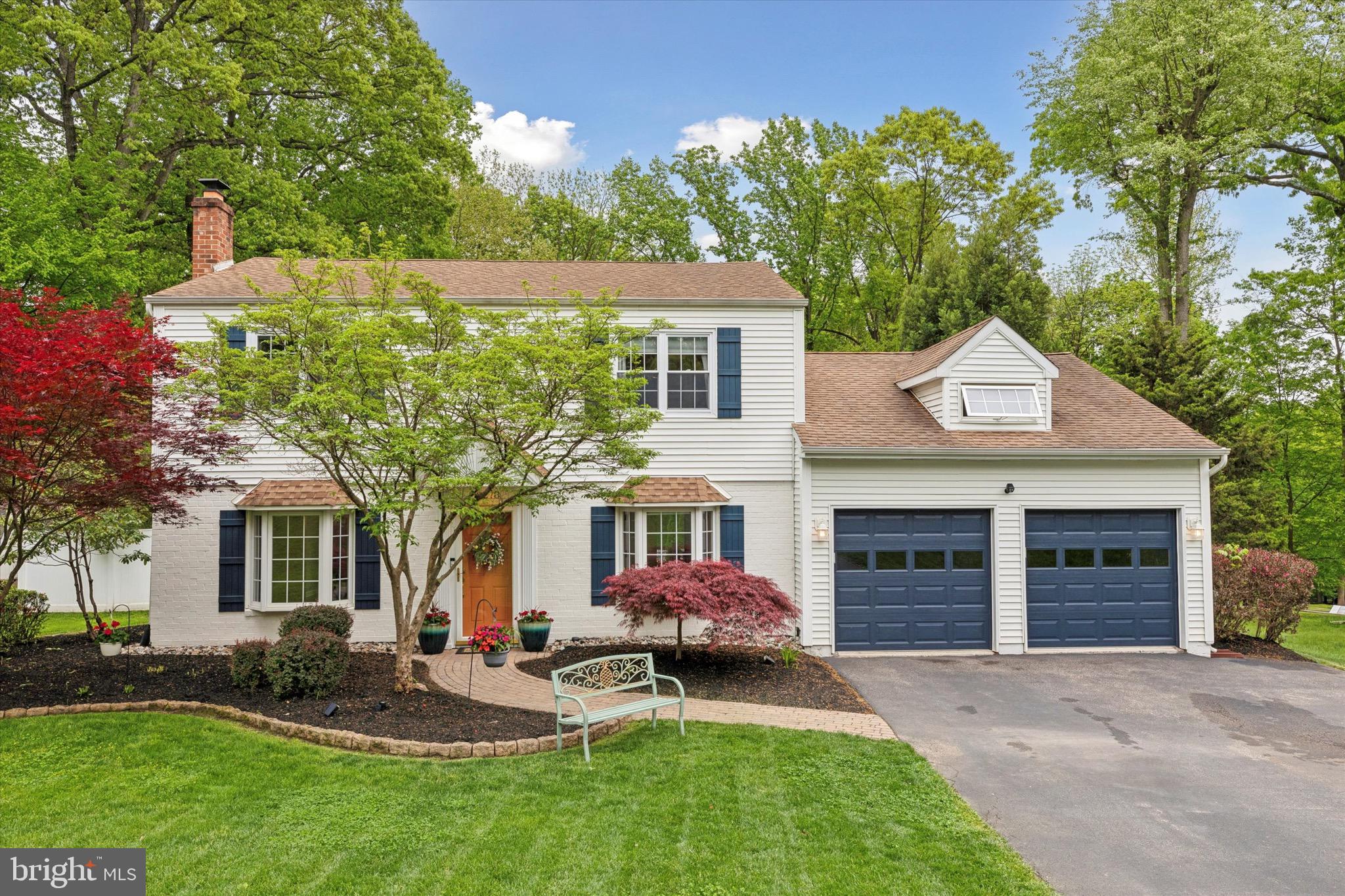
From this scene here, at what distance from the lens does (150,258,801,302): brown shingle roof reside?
1214 cm

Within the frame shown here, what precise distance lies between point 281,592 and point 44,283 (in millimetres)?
10526

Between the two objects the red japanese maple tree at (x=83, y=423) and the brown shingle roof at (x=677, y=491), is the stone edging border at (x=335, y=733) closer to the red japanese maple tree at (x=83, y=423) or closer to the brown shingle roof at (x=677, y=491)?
the red japanese maple tree at (x=83, y=423)

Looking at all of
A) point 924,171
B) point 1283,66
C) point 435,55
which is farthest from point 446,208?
point 1283,66

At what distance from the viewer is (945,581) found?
38.4ft

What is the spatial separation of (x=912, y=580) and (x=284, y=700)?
29.3 feet

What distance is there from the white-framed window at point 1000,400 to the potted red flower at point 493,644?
8.29 metres

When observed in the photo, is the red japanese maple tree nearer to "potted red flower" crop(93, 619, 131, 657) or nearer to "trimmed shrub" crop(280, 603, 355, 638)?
"potted red flower" crop(93, 619, 131, 657)

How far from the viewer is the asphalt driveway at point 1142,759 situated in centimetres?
491

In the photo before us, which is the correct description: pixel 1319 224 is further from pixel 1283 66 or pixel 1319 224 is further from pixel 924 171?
pixel 924 171

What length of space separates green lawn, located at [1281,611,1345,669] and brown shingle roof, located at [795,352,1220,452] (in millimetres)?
4102

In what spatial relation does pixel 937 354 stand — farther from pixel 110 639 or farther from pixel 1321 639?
pixel 110 639

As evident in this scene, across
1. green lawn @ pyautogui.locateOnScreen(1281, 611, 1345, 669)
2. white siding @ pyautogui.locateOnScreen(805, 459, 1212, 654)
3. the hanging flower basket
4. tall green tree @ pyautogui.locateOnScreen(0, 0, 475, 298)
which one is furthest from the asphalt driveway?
tall green tree @ pyautogui.locateOnScreen(0, 0, 475, 298)

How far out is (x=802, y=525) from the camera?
456 inches

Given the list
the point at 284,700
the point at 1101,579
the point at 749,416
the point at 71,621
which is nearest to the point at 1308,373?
the point at 1101,579
